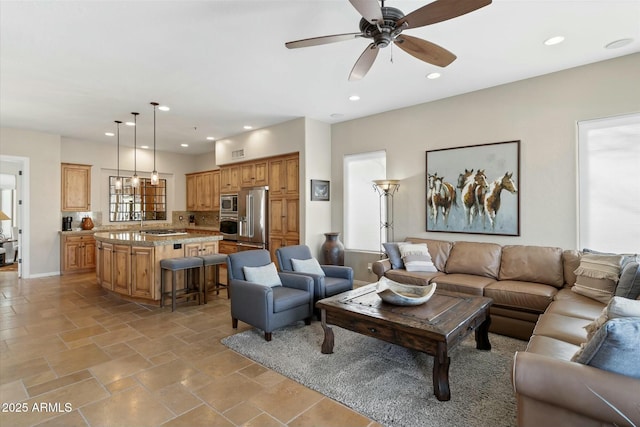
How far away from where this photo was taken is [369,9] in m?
1.93

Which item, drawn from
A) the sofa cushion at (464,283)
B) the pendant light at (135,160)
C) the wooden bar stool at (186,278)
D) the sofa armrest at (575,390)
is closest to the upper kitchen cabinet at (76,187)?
the pendant light at (135,160)

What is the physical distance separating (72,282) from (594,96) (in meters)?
8.55

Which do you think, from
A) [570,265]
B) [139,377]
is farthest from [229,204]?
[570,265]

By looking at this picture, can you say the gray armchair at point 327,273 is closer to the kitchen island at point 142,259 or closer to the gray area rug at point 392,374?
the gray area rug at point 392,374

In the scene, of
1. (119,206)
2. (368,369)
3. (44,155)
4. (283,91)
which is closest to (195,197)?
(119,206)

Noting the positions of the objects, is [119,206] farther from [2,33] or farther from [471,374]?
[471,374]

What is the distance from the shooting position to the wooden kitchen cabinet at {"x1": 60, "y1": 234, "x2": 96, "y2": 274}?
674cm

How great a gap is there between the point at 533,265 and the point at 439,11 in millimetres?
3027

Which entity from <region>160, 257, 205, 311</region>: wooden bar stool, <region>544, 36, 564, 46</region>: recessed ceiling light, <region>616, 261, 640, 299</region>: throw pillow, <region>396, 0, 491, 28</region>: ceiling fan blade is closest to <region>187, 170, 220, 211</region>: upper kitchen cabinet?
<region>160, 257, 205, 311</region>: wooden bar stool

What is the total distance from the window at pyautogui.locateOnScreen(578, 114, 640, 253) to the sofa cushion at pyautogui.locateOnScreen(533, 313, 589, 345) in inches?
64.1

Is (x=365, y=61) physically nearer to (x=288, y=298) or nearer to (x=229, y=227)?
(x=288, y=298)

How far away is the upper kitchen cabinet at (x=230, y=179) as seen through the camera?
6863mm

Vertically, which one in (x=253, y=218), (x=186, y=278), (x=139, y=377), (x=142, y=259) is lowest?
(x=139, y=377)

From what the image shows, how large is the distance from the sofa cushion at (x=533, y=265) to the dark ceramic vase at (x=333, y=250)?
2.37 meters
